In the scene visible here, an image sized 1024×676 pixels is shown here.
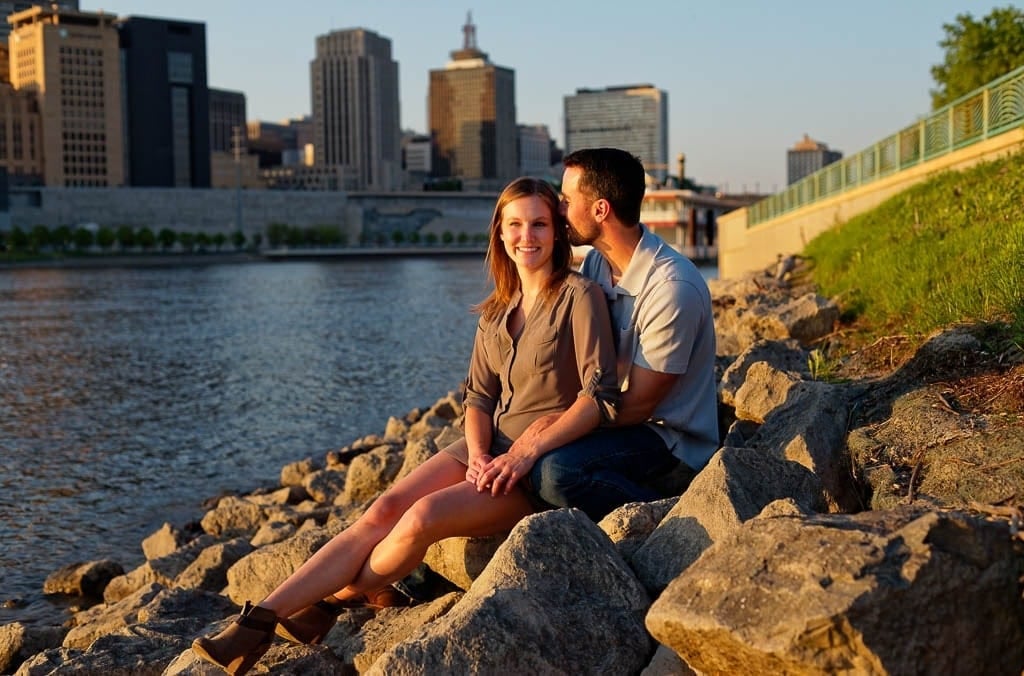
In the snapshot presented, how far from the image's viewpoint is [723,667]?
3047 millimetres

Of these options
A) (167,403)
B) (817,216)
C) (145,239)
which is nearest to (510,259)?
(167,403)

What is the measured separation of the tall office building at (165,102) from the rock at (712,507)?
161 metres

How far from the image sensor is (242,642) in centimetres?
416

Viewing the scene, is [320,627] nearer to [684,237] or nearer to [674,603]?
[674,603]

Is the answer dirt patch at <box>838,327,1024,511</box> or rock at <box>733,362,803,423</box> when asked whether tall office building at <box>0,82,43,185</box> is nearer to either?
rock at <box>733,362,803,423</box>

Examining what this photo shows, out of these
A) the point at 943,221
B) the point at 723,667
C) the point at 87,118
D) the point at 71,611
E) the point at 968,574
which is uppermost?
Result: the point at 87,118

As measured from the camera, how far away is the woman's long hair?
194 inches

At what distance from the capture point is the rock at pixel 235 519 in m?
9.65

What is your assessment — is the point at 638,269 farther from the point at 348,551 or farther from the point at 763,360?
the point at 763,360

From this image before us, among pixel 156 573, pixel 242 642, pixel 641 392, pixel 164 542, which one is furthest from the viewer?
pixel 164 542

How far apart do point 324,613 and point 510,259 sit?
171 cm

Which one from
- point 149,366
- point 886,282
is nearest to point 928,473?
point 886,282

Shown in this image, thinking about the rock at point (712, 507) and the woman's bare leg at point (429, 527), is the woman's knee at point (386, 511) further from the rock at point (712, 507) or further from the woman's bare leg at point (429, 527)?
the rock at point (712, 507)

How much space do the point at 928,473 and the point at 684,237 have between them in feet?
253
